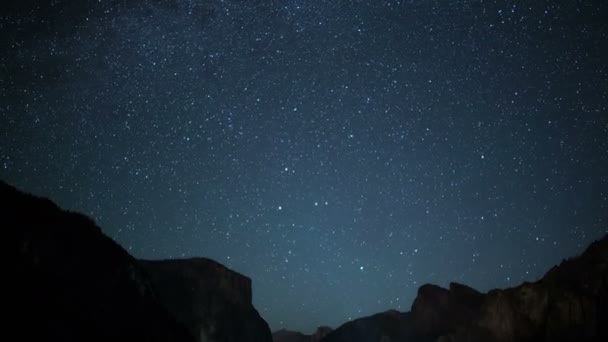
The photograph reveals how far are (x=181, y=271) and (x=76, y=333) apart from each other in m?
34.4

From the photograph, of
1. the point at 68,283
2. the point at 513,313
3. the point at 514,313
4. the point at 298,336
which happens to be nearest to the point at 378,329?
the point at 513,313

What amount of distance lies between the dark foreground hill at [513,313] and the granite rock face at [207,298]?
1928 cm

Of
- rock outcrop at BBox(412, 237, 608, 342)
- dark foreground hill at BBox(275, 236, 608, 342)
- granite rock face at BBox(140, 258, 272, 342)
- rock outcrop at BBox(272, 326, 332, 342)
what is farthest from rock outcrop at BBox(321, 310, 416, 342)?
rock outcrop at BBox(272, 326, 332, 342)

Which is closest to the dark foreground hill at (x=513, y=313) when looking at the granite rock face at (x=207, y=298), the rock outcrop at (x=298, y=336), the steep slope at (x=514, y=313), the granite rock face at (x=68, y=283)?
the steep slope at (x=514, y=313)

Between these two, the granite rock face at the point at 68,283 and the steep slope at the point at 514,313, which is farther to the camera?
the steep slope at the point at 514,313

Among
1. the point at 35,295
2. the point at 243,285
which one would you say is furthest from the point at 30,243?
the point at 243,285

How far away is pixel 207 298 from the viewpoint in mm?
52406

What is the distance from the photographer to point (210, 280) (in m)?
54.4

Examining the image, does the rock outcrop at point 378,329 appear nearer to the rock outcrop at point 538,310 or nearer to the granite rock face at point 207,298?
the rock outcrop at point 538,310

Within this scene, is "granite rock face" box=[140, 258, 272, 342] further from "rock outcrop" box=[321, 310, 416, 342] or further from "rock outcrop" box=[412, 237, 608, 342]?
"rock outcrop" box=[412, 237, 608, 342]

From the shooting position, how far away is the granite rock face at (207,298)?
49.1m

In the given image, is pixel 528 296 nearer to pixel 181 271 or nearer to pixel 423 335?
pixel 423 335

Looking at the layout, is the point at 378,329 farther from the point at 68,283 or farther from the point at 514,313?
the point at 68,283

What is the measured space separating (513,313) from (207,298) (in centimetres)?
3836
